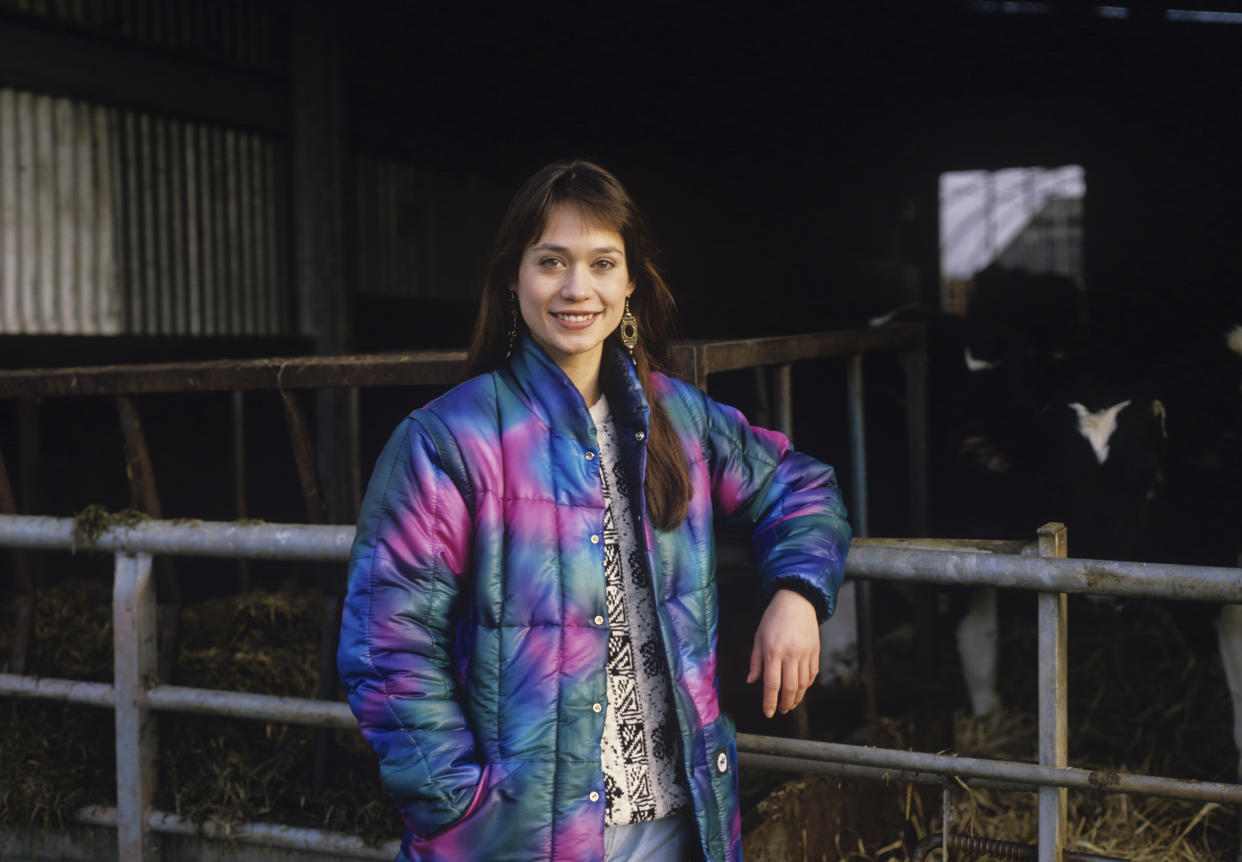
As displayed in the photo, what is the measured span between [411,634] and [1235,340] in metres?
3.65

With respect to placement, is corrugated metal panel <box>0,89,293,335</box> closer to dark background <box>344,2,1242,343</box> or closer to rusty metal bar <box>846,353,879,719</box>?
dark background <box>344,2,1242,343</box>

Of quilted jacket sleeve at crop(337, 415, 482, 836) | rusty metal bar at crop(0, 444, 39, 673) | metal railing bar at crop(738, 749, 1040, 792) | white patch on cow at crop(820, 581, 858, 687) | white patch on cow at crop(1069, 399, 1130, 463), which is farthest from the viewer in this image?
white patch on cow at crop(1069, 399, 1130, 463)

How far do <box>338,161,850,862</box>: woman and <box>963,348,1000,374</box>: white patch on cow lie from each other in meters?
2.97

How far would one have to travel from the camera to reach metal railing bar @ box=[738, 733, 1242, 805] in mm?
1811

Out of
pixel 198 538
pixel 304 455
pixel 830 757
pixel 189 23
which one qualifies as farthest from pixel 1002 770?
pixel 189 23

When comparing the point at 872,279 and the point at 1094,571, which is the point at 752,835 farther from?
the point at 872,279

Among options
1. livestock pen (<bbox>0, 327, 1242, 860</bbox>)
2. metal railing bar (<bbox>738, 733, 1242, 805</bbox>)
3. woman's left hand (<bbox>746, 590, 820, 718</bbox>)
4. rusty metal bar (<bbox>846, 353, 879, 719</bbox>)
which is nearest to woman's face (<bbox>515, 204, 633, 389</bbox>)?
woman's left hand (<bbox>746, 590, 820, 718</bbox>)

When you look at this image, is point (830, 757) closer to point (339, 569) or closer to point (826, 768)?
point (826, 768)

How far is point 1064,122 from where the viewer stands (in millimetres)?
7863

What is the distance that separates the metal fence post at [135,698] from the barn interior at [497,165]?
1233 millimetres

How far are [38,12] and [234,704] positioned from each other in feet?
10.4

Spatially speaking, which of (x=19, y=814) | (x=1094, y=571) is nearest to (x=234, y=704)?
(x=19, y=814)

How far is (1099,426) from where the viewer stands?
13.0ft

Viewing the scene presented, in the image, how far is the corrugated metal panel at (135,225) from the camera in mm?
4457
